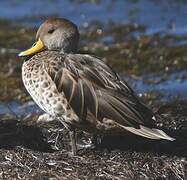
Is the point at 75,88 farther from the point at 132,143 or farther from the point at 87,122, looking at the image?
the point at 132,143

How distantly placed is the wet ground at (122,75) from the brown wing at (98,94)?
0.38 m

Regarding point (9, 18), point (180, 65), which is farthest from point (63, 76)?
point (9, 18)

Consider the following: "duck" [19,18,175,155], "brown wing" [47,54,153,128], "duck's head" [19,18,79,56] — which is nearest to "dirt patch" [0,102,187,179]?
"duck" [19,18,175,155]

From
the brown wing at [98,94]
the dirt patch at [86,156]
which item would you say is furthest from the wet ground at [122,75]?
the brown wing at [98,94]

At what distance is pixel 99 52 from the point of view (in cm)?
1157

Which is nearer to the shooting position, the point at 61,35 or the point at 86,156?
the point at 86,156

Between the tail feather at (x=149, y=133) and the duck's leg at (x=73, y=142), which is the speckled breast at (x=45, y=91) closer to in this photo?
the duck's leg at (x=73, y=142)

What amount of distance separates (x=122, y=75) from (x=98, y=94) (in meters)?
3.94

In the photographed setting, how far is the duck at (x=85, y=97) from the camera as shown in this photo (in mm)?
6293

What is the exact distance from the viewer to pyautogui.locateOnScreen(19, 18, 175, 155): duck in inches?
248

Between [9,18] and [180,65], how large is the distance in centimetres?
401

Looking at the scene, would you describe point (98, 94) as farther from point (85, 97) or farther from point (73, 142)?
point (73, 142)

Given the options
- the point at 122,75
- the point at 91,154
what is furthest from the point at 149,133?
the point at 122,75

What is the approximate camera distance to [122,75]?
1029cm
